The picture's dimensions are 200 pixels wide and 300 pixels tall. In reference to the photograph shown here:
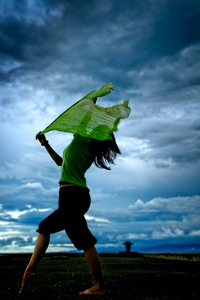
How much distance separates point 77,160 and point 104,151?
0.43m

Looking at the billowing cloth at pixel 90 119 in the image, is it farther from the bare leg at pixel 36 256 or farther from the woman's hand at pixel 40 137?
the bare leg at pixel 36 256

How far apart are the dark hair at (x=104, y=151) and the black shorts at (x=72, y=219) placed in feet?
1.75

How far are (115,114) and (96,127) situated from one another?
0.35m

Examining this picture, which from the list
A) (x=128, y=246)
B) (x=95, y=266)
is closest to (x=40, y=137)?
(x=95, y=266)

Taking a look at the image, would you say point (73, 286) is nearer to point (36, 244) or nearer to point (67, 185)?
point (36, 244)

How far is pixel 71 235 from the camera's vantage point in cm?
306

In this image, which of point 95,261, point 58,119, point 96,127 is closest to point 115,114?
point 96,127

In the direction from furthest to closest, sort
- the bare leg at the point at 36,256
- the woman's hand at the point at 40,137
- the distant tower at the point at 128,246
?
the distant tower at the point at 128,246 < the woman's hand at the point at 40,137 < the bare leg at the point at 36,256

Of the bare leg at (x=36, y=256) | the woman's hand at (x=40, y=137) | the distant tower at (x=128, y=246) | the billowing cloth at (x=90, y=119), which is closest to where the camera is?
the bare leg at (x=36, y=256)

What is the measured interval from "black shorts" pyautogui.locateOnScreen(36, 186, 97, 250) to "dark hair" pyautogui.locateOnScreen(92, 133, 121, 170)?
535 mm

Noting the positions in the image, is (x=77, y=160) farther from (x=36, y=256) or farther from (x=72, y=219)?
(x=36, y=256)

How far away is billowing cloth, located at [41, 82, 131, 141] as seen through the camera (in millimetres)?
3088

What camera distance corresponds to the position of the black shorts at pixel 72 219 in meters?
3.02

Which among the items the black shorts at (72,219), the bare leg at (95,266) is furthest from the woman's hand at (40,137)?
the bare leg at (95,266)
